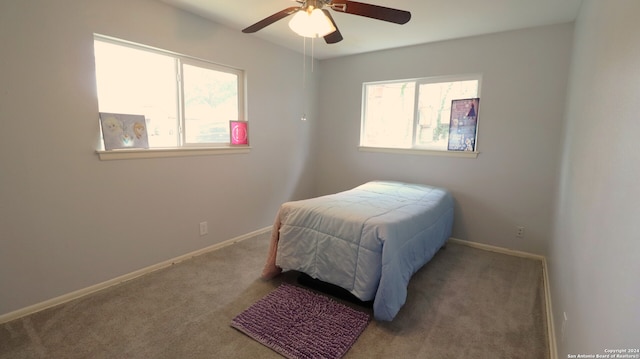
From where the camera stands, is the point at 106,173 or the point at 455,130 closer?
the point at 106,173

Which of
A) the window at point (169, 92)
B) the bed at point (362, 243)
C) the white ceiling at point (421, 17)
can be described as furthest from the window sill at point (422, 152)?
the window at point (169, 92)

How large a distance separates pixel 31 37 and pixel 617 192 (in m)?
3.17

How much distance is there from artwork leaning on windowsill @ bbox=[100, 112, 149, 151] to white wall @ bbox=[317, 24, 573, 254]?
2819mm

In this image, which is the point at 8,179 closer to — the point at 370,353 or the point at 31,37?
the point at 31,37

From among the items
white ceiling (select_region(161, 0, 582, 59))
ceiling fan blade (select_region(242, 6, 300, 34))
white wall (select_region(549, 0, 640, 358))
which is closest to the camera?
white wall (select_region(549, 0, 640, 358))

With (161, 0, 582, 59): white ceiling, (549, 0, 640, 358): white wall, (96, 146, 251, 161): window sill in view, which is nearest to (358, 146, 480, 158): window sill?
(161, 0, 582, 59): white ceiling

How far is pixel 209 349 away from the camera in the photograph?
5.77 ft

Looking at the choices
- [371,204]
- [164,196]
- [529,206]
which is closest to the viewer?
[371,204]

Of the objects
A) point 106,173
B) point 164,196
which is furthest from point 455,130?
point 106,173

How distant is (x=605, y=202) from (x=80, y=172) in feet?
10.0

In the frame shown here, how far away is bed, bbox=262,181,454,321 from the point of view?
201 centimetres

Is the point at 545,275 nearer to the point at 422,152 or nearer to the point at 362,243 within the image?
the point at 422,152

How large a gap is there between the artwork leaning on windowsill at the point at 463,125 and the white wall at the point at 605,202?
1.51 m

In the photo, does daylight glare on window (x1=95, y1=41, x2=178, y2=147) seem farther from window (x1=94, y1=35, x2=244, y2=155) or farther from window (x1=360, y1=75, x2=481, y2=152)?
window (x1=360, y1=75, x2=481, y2=152)
